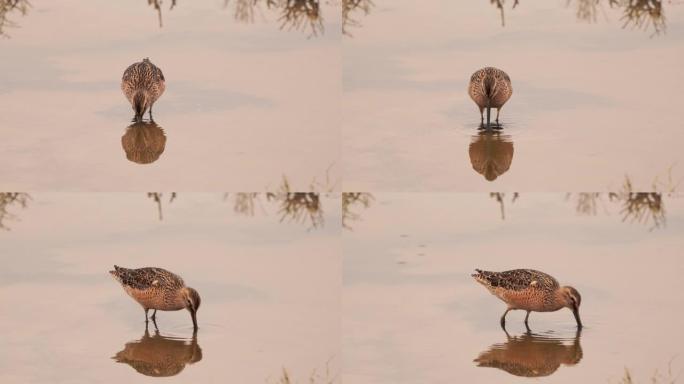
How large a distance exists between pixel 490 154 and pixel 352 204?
1.49ft

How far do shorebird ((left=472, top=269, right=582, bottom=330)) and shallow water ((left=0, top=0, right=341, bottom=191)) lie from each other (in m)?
0.60

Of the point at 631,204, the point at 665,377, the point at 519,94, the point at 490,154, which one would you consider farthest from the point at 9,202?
the point at 665,377

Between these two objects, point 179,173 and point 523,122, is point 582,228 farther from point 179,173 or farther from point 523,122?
point 179,173

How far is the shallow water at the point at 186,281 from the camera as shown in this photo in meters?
3.91

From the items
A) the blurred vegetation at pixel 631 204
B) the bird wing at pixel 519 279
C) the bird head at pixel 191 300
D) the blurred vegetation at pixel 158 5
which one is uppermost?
the blurred vegetation at pixel 158 5

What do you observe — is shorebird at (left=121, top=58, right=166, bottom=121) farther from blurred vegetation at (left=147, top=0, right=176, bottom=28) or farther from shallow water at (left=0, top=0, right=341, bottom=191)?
blurred vegetation at (left=147, top=0, right=176, bottom=28)

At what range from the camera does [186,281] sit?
12.9 ft

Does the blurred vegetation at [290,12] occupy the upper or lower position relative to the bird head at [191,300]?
upper

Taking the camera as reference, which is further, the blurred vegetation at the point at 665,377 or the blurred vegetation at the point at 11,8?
the blurred vegetation at the point at 11,8

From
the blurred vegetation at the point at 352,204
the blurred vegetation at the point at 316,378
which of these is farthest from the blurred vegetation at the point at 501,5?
the blurred vegetation at the point at 316,378

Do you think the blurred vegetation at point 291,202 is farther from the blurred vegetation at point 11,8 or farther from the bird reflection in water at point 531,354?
the blurred vegetation at point 11,8

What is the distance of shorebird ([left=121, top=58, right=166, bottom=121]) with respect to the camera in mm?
3920

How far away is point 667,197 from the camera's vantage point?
3.86 m

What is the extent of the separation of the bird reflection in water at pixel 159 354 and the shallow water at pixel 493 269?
0.49 metres
